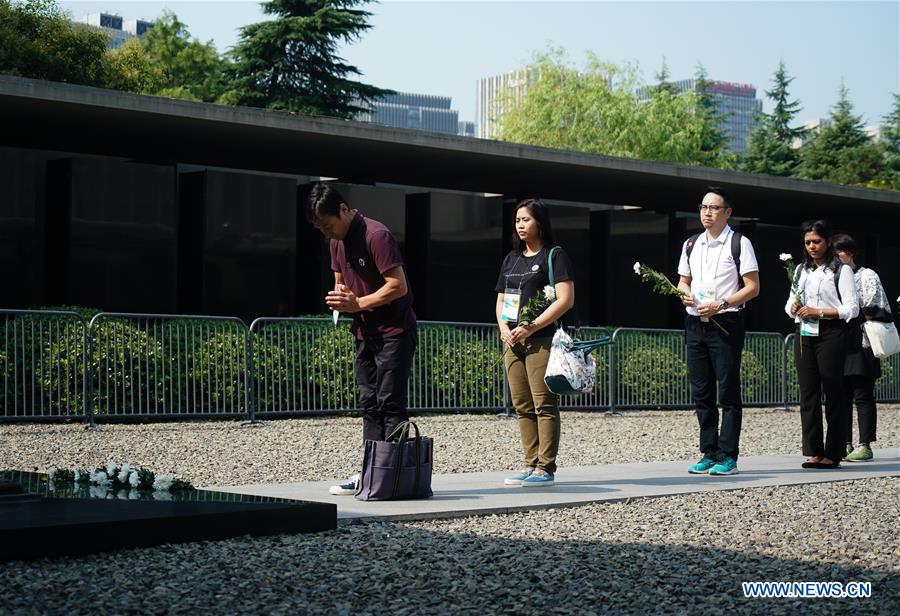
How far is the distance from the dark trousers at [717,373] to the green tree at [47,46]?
128 ft

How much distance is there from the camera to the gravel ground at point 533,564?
190 inches

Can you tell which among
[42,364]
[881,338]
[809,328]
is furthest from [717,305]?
[42,364]

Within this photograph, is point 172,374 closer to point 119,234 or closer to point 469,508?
point 119,234

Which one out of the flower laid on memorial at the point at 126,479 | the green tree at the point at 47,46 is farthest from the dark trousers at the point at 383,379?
the green tree at the point at 47,46

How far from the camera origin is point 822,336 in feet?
32.6

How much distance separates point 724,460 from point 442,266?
420 inches

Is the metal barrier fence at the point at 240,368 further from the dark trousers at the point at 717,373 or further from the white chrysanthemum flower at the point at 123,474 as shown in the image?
the white chrysanthemum flower at the point at 123,474

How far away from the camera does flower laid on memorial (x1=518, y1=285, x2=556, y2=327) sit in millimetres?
8062

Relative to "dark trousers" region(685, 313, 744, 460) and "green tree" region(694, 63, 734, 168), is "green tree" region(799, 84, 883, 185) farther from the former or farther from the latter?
"dark trousers" region(685, 313, 744, 460)

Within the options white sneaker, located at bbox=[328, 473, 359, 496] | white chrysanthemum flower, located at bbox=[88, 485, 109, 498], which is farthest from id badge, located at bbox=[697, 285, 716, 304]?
white chrysanthemum flower, located at bbox=[88, 485, 109, 498]

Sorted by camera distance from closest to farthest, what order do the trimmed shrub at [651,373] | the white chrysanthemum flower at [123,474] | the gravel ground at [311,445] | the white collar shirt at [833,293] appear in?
the white chrysanthemum flower at [123,474] → the white collar shirt at [833,293] → the gravel ground at [311,445] → the trimmed shrub at [651,373]

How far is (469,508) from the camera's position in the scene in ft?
23.9

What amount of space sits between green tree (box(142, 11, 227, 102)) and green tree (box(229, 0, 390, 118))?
8214 millimetres

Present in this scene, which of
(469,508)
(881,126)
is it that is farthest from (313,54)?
(469,508)
